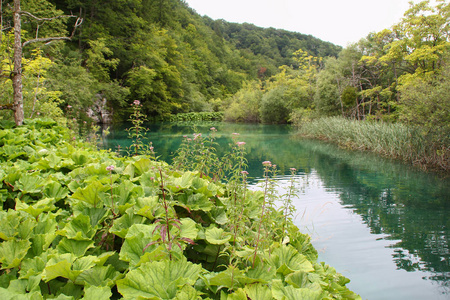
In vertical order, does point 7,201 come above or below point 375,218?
above

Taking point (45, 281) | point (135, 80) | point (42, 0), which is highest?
point (42, 0)

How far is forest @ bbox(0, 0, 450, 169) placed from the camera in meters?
9.48

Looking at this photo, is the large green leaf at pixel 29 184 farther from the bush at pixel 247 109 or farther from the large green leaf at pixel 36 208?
the bush at pixel 247 109

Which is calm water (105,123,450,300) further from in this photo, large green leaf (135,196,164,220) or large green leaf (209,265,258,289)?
large green leaf (209,265,258,289)

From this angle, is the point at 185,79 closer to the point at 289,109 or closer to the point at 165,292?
the point at 289,109

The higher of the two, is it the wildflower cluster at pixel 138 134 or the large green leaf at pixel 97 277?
the wildflower cluster at pixel 138 134

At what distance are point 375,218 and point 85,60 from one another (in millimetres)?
29734

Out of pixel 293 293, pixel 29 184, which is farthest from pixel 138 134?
pixel 293 293

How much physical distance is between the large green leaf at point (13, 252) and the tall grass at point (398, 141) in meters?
10.8

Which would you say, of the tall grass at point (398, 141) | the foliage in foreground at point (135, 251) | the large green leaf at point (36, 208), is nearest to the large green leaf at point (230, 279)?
the foliage in foreground at point (135, 251)

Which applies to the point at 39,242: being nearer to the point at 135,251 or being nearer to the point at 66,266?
the point at 66,266

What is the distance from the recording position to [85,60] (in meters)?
28.6

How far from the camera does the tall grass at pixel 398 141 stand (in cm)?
947

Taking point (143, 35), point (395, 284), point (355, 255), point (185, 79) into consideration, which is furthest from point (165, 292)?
point (185, 79)
